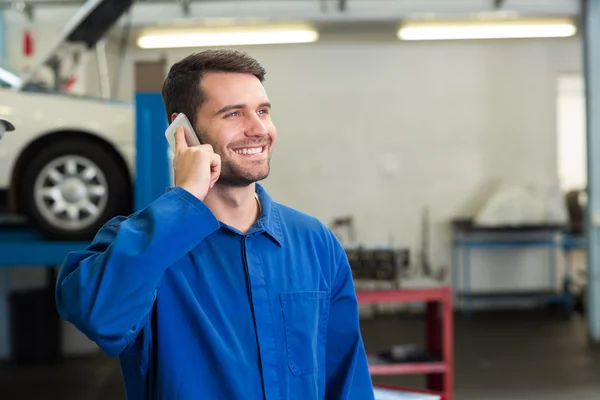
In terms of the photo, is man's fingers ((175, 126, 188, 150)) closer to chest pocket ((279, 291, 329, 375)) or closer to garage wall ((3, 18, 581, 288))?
chest pocket ((279, 291, 329, 375))

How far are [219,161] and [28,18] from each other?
751cm

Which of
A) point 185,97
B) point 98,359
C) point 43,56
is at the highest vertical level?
point 43,56

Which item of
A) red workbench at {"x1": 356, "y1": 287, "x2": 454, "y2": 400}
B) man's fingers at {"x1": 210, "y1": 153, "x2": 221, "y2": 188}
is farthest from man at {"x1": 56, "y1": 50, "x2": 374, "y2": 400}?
red workbench at {"x1": 356, "y1": 287, "x2": 454, "y2": 400}

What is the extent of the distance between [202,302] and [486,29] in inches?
284

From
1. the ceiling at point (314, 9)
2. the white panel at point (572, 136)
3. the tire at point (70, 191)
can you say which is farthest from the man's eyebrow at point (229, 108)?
the white panel at point (572, 136)

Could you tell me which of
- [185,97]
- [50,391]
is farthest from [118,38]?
[185,97]

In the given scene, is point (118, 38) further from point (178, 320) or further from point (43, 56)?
point (178, 320)

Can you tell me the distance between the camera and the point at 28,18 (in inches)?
309

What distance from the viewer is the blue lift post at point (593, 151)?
263 inches

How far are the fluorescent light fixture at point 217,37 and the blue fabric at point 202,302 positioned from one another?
6.69m

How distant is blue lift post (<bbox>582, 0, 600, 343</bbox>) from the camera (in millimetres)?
6676

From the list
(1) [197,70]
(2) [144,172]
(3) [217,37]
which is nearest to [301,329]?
(1) [197,70]

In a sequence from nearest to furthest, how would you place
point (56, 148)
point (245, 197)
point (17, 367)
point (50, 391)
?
point (245, 197)
point (56, 148)
point (50, 391)
point (17, 367)

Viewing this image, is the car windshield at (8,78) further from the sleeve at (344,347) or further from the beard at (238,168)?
the sleeve at (344,347)
